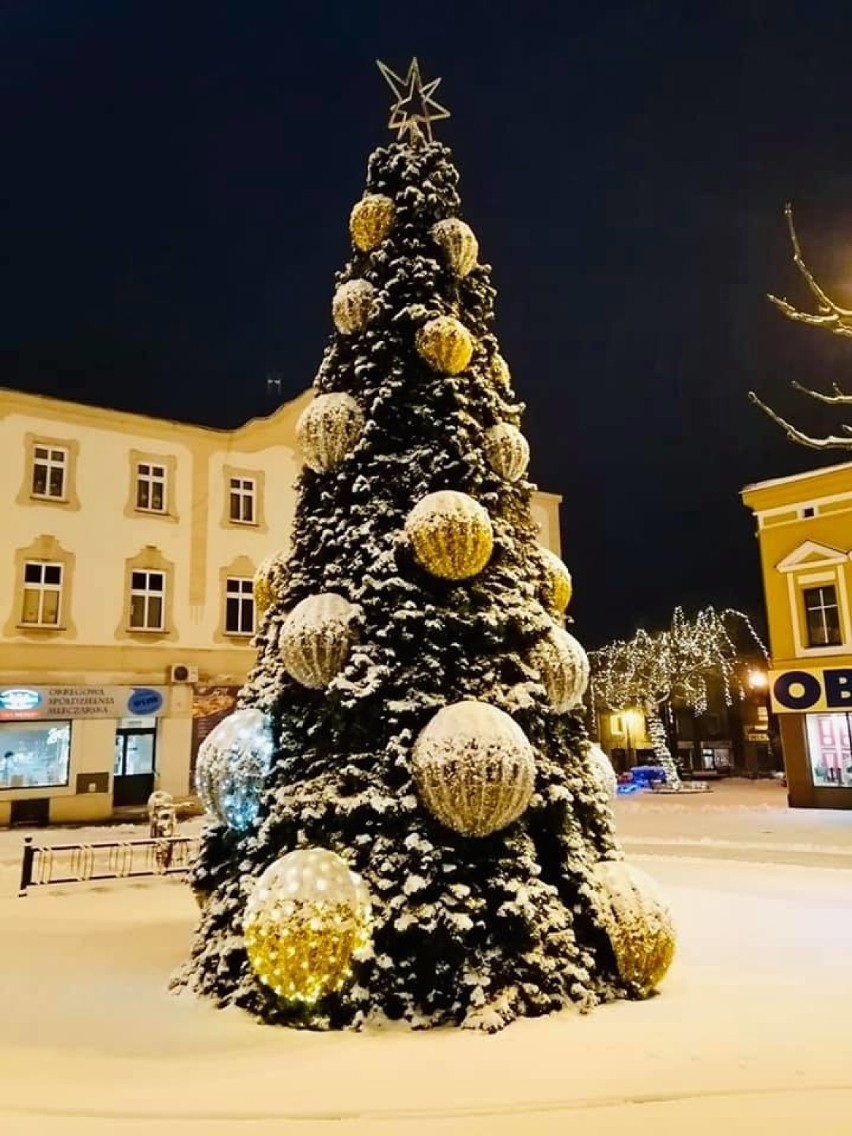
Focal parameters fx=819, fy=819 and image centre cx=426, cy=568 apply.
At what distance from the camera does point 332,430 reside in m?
7.01

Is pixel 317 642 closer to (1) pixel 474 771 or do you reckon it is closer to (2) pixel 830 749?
(1) pixel 474 771

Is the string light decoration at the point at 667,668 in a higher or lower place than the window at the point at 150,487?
lower

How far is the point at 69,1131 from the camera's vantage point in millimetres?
3617

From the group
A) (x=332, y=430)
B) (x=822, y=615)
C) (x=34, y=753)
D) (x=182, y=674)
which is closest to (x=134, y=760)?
(x=34, y=753)

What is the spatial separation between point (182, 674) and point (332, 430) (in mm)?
16163

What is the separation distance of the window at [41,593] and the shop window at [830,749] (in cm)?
1974

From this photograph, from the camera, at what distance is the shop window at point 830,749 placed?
838 inches

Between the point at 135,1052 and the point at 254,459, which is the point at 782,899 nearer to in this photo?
the point at 135,1052

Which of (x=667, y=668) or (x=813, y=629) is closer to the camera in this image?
(x=813, y=629)

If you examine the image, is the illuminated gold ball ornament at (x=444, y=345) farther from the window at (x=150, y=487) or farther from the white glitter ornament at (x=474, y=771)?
the window at (x=150, y=487)

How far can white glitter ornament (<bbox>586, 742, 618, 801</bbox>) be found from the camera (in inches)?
261

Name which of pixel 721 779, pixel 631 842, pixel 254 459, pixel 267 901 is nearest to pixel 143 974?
pixel 267 901

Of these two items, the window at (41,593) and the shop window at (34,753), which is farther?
the window at (41,593)

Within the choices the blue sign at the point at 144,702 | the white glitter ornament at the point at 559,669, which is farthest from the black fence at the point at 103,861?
the white glitter ornament at the point at 559,669
